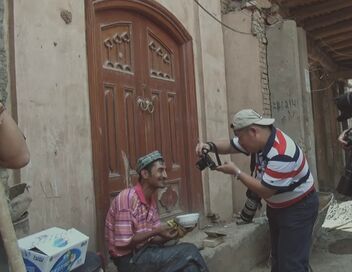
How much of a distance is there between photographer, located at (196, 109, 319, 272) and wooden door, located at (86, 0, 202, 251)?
1.32 meters

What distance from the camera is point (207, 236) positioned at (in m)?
4.96

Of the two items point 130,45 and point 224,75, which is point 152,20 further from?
point 224,75

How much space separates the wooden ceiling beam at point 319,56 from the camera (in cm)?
984

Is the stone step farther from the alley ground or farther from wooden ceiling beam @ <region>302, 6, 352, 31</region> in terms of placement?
wooden ceiling beam @ <region>302, 6, 352, 31</region>

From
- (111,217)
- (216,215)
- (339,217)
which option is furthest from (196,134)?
(339,217)

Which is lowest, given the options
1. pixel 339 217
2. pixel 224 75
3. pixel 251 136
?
pixel 339 217

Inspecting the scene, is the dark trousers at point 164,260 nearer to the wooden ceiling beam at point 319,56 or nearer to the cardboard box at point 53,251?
the cardboard box at point 53,251

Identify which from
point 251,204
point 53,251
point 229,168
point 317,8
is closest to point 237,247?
point 251,204

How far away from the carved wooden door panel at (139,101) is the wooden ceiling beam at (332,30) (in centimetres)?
445

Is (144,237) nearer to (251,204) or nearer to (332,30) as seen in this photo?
(251,204)

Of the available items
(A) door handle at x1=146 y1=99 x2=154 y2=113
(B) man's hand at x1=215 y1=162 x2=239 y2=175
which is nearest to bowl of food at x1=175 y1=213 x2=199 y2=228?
(B) man's hand at x1=215 y1=162 x2=239 y2=175

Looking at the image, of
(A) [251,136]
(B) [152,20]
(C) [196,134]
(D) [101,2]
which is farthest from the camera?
(C) [196,134]

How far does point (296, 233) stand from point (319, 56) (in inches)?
313

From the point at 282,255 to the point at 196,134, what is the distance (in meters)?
2.37
